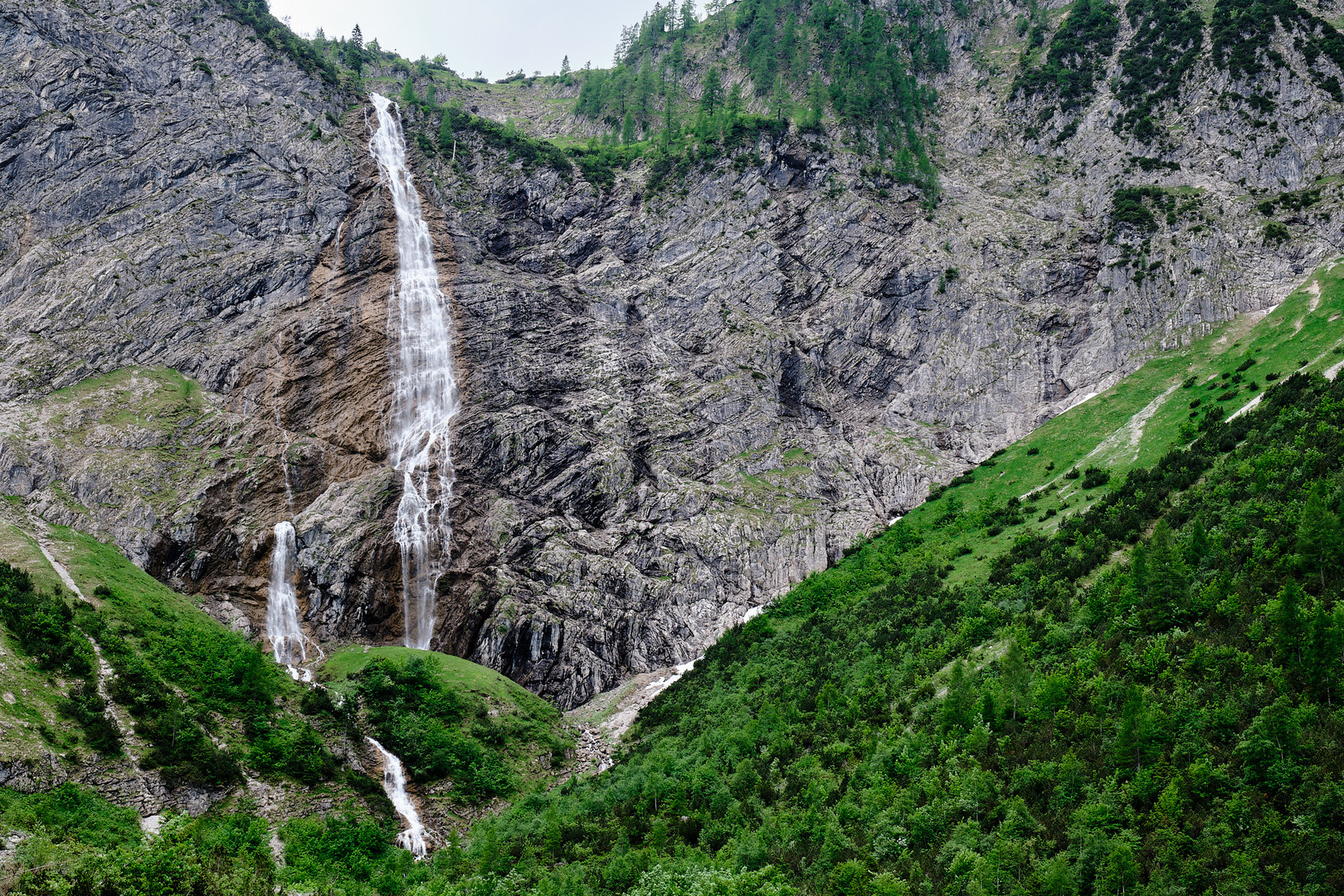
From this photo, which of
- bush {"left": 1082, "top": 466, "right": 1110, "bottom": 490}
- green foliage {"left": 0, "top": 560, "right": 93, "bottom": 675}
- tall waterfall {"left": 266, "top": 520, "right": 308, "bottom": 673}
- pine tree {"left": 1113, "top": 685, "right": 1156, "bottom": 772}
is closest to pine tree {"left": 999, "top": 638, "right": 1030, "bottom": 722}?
pine tree {"left": 1113, "top": 685, "right": 1156, "bottom": 772}

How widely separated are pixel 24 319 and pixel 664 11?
5743 inches

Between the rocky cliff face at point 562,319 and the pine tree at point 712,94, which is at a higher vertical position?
the pine tree at point 712,94

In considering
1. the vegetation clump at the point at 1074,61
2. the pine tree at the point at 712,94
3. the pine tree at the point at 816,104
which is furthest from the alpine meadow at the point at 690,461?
the pine tree at the point at 712,94

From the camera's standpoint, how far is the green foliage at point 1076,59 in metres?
132

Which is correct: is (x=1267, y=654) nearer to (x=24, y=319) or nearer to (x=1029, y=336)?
(x=1029, y=336)

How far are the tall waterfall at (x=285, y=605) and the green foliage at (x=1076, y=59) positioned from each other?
133329 mm

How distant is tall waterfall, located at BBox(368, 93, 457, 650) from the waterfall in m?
21.2

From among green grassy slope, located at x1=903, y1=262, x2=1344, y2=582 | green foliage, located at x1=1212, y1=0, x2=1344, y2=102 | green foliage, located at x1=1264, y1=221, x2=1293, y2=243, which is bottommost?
green grassy slope, located at x1=903, y1=262, x2=1344, y2=582

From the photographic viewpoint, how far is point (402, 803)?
60.9 meters

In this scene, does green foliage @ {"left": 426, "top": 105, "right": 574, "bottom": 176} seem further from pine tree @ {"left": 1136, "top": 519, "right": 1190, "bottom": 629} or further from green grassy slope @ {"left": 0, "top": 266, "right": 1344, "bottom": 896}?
pine tree @ {"left": 1136, "top": 519, "right": 1190, "bottom": 629}

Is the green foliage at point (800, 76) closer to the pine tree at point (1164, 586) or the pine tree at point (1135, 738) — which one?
the pine tree at point (1164, 586)

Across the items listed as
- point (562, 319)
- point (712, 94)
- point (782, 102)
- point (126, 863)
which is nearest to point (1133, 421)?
point (562, 319)

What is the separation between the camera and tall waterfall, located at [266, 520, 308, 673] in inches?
3135

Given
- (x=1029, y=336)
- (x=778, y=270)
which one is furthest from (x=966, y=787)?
(x=778, y=270)
